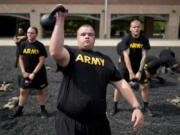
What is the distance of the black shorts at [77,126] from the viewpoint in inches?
69.0

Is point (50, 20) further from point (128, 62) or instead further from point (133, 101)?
point (128, 62)

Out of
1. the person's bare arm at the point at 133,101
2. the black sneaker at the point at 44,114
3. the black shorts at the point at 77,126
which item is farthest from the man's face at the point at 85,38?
the black sneaker at the point at 44,114

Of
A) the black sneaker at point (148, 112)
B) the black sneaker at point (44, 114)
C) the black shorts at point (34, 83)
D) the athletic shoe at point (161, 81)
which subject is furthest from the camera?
the athletic shoe at point (161, 81)

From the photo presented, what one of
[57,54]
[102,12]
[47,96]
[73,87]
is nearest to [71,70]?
[73,87]

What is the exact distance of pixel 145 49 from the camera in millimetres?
3732

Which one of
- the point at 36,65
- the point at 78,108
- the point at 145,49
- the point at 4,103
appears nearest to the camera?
the point at 78,108

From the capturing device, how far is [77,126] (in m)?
1.75

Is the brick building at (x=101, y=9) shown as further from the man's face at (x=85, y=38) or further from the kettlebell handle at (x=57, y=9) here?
the kettlebell handle at (x=57, y=9)

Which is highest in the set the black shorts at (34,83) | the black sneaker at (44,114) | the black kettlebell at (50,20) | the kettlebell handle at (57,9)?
the kettlebell handle at (57,9)

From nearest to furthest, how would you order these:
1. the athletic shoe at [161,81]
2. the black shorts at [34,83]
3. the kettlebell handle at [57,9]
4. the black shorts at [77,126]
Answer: the kettlebell handle at [57,9], the black shorts at [77,126], the black shorts at [34,83], the athletic shoe at [161,81]

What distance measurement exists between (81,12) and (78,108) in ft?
76.5

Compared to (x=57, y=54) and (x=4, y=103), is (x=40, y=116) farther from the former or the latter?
(x=57, y=54)

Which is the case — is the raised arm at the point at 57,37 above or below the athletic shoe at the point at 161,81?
above

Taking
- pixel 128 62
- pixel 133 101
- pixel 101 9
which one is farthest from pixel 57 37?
pixel 101 9
